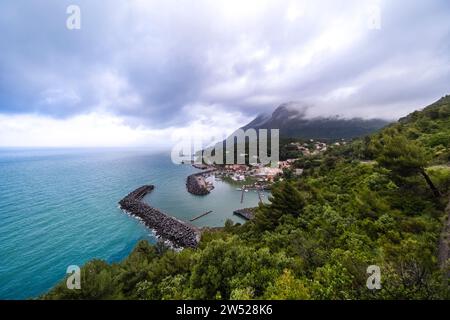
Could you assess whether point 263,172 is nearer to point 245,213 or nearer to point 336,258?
point 245,213

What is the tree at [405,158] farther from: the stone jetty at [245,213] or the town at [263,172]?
the town at [263,172]

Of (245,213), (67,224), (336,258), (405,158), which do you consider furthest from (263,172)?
(336,258)

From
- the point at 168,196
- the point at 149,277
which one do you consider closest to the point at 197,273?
the point at 149,277

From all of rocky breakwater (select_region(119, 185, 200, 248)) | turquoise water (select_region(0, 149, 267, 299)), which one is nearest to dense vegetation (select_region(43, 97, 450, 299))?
rocky breakwater (select_region(119, 185, 200, 248))

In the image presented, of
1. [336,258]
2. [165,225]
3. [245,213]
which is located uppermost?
[336,258]

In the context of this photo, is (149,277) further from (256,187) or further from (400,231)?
(256,187)

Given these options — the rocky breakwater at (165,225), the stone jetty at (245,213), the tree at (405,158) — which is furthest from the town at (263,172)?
the tree at (405,158)

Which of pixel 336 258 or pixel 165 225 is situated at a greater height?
pixel 336 258

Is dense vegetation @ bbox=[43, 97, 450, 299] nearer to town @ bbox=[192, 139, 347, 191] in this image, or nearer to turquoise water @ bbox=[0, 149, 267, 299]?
turquoise water @ bbox=[0, 149, 267, 299]
